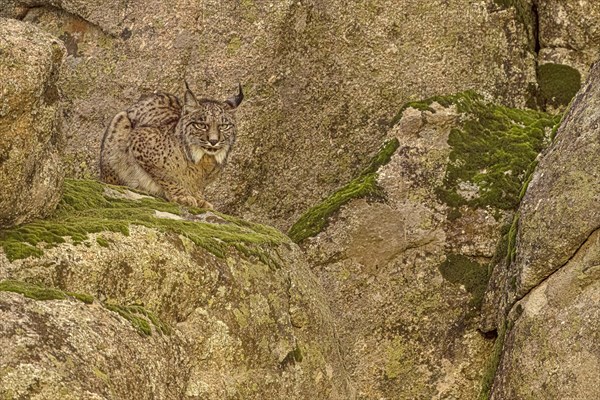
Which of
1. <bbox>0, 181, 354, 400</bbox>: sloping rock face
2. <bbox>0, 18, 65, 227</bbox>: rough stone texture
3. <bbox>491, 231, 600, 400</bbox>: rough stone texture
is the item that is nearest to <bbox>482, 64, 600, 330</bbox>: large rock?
<bbox>491, 231, 600, 400</bbox>: rough stone texture

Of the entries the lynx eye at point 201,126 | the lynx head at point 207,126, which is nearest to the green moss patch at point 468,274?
the lynx head at point 207,126

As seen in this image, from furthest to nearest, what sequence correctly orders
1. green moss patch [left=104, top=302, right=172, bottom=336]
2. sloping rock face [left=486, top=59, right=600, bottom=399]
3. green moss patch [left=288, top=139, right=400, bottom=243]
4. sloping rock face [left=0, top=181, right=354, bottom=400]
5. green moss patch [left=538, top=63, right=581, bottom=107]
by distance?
green moss patch [left=538, top=63, right=581, bottom=107], green moss patch [left=288, top=139, right=400, bottom=243], sloping rock face [left=486, top=59, right=600, bottom=399], green moss patch [left=104, top=302, right=172, bottom=336], sloping rock face [left=0, top=181, right=354, bottom=400]

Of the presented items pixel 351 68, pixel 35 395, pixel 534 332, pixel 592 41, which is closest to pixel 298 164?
pixel 351 68

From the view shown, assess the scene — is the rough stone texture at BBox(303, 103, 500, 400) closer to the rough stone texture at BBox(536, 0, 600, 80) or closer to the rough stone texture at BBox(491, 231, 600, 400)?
the rough stone texture at BBox(491, 231, 600, 400)

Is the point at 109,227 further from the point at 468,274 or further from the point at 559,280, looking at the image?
the point at 468,274

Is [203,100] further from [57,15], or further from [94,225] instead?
[94,225]

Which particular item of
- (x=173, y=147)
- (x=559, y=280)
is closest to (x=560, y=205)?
(x=559, y=280)
